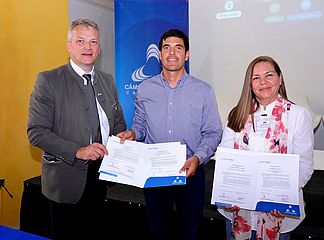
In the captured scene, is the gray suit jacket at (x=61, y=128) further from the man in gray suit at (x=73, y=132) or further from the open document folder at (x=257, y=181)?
the open document folder at (x=257, y=181)

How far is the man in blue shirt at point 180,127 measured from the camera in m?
1.81

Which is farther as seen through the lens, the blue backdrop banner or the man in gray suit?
the blue backdrop banner

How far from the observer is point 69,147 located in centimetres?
166

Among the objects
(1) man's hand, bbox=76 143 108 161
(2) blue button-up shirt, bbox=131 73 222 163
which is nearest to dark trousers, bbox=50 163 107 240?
(1) man's hand, bbox=76 143 108 161

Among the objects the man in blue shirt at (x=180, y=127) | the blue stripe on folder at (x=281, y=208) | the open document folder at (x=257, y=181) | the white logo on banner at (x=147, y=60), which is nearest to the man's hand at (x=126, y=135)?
the man in blue shirt at (x=180, y=127)

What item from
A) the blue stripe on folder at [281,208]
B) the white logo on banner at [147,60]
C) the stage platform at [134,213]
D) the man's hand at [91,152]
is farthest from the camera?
the white logo on banner at [147,60]

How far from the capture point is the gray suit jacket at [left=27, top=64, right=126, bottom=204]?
5.47ft

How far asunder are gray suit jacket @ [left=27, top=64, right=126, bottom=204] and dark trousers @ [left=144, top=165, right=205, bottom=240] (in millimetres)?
391

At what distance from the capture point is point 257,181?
1.58 metres

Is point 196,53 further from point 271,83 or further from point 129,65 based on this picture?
point 271,83

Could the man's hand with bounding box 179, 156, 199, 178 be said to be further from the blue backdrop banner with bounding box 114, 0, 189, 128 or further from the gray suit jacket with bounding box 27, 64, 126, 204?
the blue backdrop banner with bounding box 114, 0, 189, 128

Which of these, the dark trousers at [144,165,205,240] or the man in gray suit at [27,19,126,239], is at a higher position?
the man in gray suit at [27,19,126,239]

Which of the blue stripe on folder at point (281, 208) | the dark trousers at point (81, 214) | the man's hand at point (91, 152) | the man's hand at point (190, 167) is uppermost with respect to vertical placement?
the man's hand at point (91, 152)

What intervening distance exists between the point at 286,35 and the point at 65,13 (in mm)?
2514
